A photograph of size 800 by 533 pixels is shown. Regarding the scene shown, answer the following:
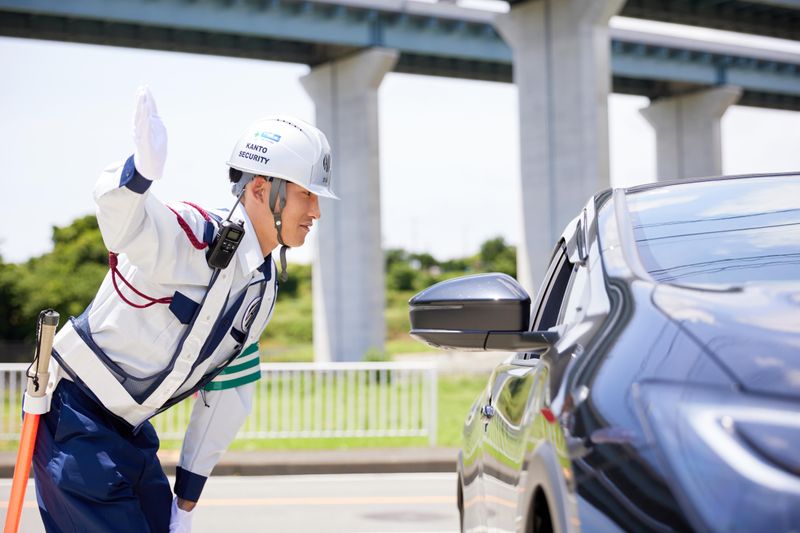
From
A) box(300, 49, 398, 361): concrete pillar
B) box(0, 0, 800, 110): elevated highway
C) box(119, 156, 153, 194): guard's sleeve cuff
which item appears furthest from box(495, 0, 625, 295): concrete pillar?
box(119, 156, 153, 194): guard's sleeve cuff

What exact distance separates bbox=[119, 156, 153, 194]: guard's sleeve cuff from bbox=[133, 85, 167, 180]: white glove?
22 mm

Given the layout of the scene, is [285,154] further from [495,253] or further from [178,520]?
[495,253]

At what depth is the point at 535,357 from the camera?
3123 millimetres

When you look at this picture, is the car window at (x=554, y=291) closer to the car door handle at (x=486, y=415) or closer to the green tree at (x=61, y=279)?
the car door handle at (x=486, y=415)

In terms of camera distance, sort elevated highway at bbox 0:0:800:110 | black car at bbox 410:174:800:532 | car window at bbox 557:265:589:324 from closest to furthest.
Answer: black car at bbox 410:174:800:532, car window at bbox 557:265:589:324, elevated highway at bbox 0:0:800:110

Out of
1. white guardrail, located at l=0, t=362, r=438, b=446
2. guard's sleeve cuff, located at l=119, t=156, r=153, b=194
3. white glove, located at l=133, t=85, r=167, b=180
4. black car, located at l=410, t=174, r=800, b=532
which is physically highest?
white glove, located at l=133, t=85, r=167, b=180

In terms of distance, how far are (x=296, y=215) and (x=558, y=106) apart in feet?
86.0

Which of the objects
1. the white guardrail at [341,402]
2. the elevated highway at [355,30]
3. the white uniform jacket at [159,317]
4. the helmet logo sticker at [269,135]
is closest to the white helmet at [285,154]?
the helmet logo sticker at [269,135]

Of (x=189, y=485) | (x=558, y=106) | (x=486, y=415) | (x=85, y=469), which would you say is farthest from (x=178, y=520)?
(x=558, y=106)

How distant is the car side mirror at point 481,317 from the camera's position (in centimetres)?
273

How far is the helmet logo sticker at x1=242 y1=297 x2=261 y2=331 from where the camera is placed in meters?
3.57

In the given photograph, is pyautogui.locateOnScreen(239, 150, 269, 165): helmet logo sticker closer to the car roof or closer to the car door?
the car door

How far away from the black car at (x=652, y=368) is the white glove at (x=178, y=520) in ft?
3.03

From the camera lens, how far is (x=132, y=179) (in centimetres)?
304
